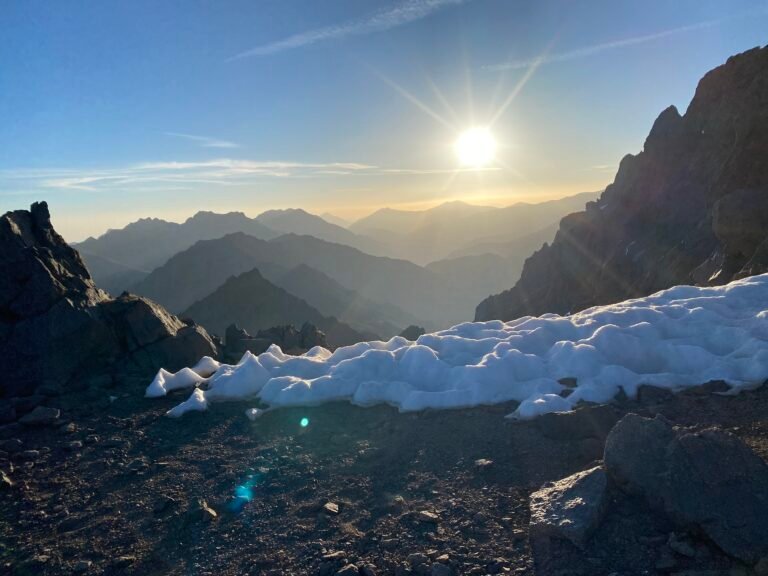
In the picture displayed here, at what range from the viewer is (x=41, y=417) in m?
11.1

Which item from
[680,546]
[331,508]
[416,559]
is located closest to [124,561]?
[331,508]

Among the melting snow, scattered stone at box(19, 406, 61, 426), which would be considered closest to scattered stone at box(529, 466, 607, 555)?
the melting snow

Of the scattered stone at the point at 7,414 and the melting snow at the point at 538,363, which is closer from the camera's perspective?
the melting snow at the point at 538,363

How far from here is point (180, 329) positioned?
17188 mm

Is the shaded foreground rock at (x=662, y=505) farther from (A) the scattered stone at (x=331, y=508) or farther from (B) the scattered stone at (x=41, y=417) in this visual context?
(B) the scattered stone at (x=41, y=417)

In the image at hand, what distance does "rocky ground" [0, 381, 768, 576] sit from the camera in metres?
6.22

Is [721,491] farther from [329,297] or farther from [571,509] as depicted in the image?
[329,297]

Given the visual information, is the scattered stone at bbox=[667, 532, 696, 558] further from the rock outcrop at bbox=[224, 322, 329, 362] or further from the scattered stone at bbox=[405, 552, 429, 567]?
the rock outcrop at bbox=[224, 322, 329, 362]

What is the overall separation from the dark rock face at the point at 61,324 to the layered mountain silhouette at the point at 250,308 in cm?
9092

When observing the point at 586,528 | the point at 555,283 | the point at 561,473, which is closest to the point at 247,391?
the point at 561,473

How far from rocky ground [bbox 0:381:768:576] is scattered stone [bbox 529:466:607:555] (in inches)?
8.8

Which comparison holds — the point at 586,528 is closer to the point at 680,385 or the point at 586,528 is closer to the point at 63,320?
the point at 680,385

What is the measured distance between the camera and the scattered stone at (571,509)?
598cm

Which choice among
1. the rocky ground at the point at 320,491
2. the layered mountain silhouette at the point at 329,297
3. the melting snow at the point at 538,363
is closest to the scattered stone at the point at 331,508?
the rocky ground at the point at 320,491
